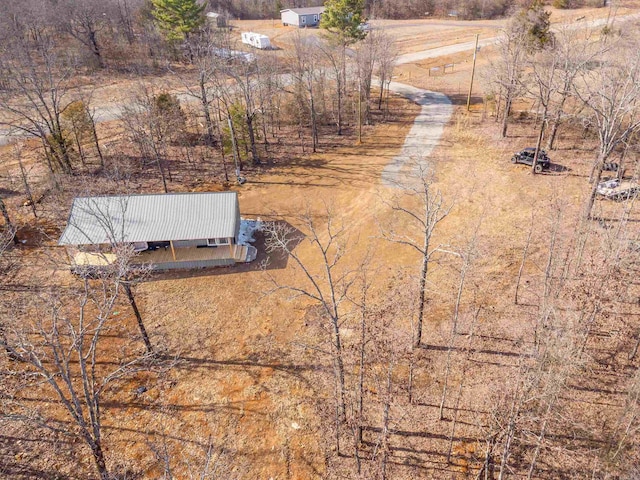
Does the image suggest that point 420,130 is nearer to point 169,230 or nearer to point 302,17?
point 169,230

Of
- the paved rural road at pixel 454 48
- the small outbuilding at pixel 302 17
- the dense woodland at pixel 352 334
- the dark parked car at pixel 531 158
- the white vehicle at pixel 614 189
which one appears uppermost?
the small outbuilding at pixel 302 17

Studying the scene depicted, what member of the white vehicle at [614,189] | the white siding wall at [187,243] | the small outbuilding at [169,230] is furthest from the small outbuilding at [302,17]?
the white siding wall at [187,243]

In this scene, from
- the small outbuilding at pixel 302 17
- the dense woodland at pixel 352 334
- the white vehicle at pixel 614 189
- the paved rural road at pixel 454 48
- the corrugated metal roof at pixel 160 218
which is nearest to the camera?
the dense woodland at pixel 352 334

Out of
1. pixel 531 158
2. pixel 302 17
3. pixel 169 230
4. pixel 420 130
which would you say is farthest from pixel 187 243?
pixel 302 17

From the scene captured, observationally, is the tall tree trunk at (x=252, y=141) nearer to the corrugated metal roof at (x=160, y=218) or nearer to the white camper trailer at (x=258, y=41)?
the corrugated metal roof at (x=160, y=218)

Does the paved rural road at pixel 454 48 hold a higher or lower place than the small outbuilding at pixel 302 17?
lower

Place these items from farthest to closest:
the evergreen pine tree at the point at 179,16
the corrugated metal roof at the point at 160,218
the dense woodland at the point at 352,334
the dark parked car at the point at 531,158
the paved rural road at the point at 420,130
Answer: the evergreen pine tree at the point at 179,16 → the paved rural road at the point at 420,130 → the dark parked car at the point at 531,158 → the corrugated metal roof at the point at 160,218 → the dense woodland at the point at 352,334
